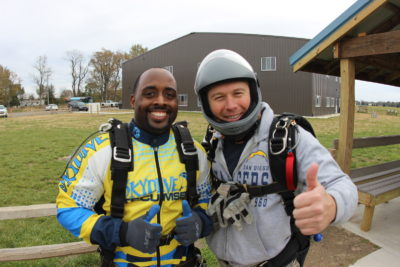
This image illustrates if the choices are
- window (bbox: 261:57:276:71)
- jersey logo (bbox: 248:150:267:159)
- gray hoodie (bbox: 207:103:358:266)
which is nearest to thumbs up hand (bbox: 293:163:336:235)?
gray hoodie (bbox: 207:103:358:266)

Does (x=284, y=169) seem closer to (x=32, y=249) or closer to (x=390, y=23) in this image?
(x=32, y=249)

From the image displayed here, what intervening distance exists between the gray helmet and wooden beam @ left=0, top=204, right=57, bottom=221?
194 cm

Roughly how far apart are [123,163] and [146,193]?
0.23m

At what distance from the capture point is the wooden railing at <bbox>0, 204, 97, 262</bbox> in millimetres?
2619

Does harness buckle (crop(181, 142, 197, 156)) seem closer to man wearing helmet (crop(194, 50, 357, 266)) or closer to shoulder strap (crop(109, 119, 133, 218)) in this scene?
man wearing helmet (crop(194, 50, 357, 266))

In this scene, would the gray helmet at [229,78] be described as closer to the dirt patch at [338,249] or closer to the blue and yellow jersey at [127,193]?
the blue and yellow jersey at [127,193]

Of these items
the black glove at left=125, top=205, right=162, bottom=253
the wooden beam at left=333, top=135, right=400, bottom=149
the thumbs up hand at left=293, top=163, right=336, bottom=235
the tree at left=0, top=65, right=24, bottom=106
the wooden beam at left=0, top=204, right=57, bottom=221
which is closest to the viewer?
the thumbs up hand at left=293, top=163, right=336, bottom=235

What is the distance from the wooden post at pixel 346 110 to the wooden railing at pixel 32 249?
373cm

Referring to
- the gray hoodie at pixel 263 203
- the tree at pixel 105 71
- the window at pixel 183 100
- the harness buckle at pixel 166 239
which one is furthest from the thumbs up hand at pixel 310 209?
the tree at pixel 105 71

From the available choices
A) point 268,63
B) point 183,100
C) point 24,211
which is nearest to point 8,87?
point 183,100

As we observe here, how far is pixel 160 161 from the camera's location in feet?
5.85

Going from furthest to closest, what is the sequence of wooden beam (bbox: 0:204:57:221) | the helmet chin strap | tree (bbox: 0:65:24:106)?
1. tree (bbox: 0:65:24:106)
2. wooden beam (bbox: 0:204:57:221)
3. the helmet chin strap

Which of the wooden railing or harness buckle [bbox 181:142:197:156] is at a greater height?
harness buckle [bbox 181:142:197:156]

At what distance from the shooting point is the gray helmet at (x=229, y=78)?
1689 millimetres
